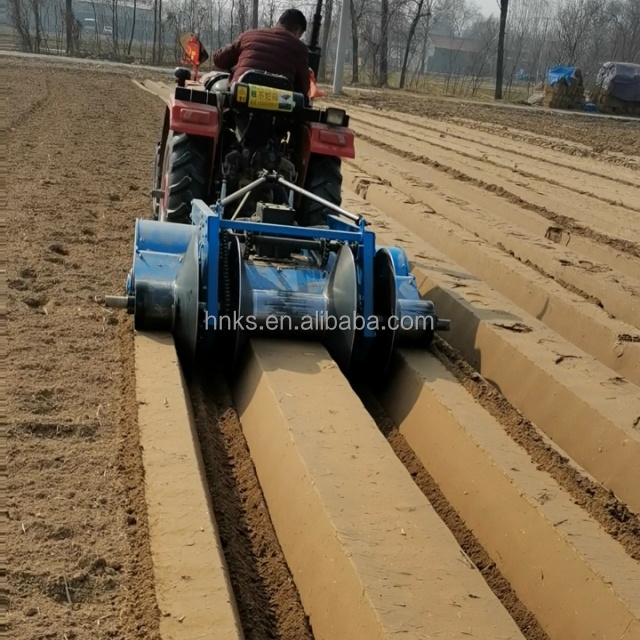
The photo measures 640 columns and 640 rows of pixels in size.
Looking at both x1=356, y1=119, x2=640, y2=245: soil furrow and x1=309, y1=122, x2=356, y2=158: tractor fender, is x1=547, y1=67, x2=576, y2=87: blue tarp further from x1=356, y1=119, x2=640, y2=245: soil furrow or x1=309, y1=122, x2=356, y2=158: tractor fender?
x1=309, y1=122, x2=356, y2=158: tractor fender

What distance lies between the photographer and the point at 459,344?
531cm

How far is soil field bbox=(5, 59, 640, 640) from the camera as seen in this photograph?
273cm

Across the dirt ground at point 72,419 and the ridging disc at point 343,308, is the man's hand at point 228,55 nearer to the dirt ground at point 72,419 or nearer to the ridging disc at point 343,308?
the dirt ground at point 72,419

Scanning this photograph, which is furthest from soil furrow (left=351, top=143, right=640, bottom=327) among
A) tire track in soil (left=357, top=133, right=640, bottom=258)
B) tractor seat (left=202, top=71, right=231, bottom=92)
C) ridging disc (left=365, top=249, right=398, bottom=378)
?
tractor seat (left=202, top=71, right=231, bottom=92)

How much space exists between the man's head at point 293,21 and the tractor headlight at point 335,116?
0.66 metres

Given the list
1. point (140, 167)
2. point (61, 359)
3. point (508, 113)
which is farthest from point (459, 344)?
point (508, 113)

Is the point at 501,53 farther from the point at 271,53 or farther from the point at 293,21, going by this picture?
the point at 271,53

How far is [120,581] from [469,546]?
142cm

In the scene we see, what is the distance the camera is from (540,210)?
28.7ft

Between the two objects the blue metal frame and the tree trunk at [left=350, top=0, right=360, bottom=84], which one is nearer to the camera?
the blue metal frame

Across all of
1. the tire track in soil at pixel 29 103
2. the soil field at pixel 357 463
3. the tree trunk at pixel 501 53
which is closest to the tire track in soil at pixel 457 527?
the soil field at pixel 357 463

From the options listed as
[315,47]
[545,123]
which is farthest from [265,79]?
[545,123]

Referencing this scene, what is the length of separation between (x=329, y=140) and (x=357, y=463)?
2.86 metres

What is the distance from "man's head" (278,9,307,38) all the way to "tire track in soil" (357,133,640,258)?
10.6 ft
